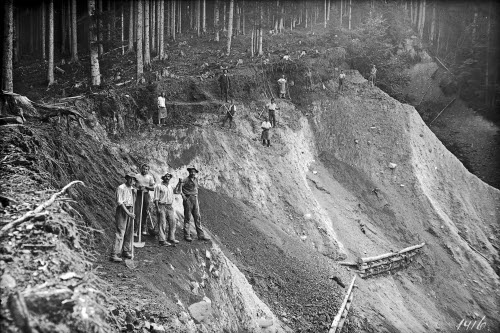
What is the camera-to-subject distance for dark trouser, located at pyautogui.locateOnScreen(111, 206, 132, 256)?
9398mm

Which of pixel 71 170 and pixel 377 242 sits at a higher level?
pixel 71 170

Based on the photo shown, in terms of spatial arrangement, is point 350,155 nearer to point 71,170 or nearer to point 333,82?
point 333,82

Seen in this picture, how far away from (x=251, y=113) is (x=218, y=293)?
1237cm

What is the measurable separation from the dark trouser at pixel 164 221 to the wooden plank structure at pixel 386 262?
28.5ft

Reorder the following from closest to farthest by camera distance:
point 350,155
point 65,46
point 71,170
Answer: point 71,170 → point 350,155 → point 65,46

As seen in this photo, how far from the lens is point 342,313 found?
13.2 meters

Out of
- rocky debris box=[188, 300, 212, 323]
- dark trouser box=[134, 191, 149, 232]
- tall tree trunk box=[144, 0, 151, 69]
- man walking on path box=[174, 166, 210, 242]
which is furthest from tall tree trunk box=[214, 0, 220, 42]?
rocky debris box=[188, 300, 212, 323]

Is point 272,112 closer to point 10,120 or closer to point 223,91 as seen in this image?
point 223,91

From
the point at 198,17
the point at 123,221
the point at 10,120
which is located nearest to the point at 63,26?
the point at 198,17

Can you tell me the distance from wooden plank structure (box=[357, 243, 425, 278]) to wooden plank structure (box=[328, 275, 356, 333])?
7.26 feet

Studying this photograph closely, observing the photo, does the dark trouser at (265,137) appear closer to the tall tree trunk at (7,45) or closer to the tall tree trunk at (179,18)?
the tall tree trunk at (7,45)

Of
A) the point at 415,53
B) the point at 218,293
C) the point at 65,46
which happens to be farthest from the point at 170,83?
the point at 415,53

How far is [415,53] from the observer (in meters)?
38.6

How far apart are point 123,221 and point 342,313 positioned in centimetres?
749
